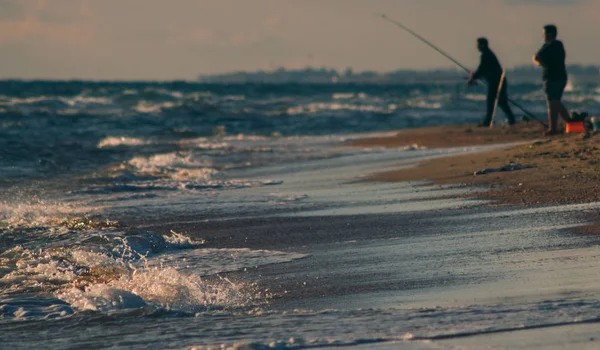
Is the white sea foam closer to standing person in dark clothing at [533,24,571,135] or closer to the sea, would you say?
the sea

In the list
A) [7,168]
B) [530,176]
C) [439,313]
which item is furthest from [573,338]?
[7,168]

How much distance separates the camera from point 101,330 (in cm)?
414

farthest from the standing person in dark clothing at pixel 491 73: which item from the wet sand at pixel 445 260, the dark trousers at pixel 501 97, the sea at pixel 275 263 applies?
the wet sand at pixel 445 260

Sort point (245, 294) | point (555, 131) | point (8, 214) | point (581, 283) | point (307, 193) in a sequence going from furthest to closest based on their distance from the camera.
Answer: point (555, 131) < point (307, 193) < point (8, 214) < point (245, 294) < point (581, 283)

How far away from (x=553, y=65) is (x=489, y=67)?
14.4 ft

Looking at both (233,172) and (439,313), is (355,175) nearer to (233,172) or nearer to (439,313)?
(233,172)

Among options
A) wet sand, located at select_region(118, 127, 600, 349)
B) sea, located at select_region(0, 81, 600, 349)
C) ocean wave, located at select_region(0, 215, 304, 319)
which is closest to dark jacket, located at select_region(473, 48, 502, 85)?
sea, located at select_region(0, 81, 600, 349)

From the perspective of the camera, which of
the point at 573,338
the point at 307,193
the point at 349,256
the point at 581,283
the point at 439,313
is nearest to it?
the point at 573,338

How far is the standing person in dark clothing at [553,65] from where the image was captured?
39.4ft

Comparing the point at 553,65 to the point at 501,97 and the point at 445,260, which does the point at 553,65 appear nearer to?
the point at 501,97

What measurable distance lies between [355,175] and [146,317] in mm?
6831

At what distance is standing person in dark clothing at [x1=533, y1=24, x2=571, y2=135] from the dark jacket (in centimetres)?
407

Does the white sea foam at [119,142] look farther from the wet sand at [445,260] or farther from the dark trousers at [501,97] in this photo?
the wet sand at [445,260]

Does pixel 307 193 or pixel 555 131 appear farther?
pixel 555 131
